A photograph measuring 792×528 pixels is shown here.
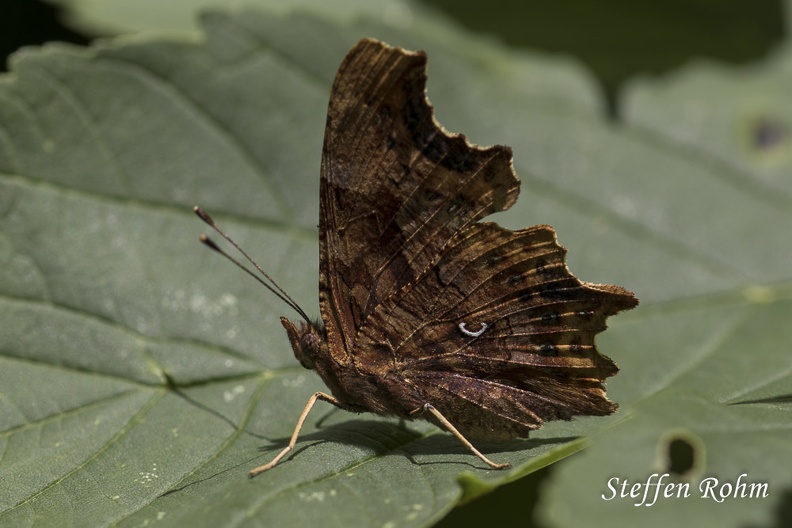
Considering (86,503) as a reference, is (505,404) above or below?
above

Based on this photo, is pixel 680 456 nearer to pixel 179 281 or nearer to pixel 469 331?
pixel 469 331

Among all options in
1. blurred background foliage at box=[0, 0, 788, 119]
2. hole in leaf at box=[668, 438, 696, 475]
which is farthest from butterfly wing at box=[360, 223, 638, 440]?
blurred background foliage at box=[0, 0, 788, 119]

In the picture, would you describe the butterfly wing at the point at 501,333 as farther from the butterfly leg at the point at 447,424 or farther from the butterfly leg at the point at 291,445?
the butterfly leg at the point at 291,445

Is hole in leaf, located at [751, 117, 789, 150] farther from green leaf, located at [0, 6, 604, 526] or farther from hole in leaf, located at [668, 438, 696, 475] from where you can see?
hole in leaf, located at [668, 438, 696, 475]

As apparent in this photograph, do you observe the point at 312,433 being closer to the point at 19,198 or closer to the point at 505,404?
the point at 505,404

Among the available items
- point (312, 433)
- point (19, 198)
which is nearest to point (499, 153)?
point (312, 433)
